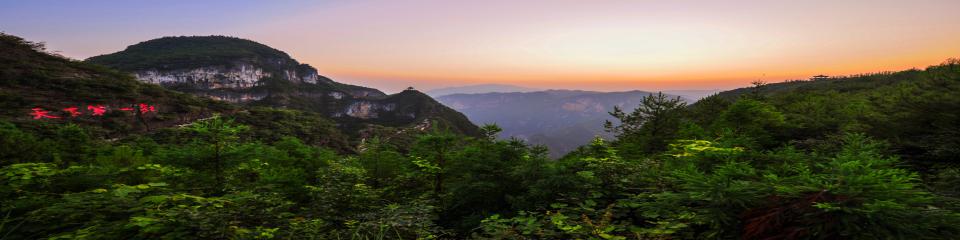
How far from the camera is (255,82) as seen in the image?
5999 inches

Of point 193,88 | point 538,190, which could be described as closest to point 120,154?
point 538,190

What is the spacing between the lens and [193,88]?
13138 centimetres

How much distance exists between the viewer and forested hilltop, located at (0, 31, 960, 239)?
3.53 m

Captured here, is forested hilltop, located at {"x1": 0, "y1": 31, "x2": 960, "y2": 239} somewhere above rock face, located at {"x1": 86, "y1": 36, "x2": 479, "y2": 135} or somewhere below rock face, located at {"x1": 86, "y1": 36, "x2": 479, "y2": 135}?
below

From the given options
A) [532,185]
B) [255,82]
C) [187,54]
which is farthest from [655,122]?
[187,54]

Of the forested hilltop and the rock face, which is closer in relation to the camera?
the forested hilltop

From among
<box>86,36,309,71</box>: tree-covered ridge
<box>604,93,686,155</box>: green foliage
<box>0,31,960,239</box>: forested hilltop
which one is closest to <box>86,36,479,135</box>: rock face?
<box>86,36,309,71</box>: tree-covered ridge

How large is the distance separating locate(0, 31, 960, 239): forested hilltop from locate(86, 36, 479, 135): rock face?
10692 centimetres

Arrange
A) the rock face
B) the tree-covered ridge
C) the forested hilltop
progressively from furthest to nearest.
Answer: the tree-covered ridge, the rock face, the forested hilltop

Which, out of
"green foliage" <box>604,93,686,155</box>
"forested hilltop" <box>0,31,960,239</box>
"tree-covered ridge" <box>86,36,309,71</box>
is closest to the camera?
"forested hilltop" <box>0,31,960,239</box>

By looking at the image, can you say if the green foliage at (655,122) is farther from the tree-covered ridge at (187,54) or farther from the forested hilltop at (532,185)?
the tree-covered ridge at (187,54)

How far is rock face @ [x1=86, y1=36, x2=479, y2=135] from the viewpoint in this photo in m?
130

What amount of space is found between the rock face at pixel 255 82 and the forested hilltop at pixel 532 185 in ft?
351

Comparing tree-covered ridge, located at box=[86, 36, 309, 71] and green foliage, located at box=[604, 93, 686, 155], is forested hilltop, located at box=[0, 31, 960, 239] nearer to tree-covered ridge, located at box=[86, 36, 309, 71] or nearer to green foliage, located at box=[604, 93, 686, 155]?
green foliage, located at box=[604, 93, 686, 155]
